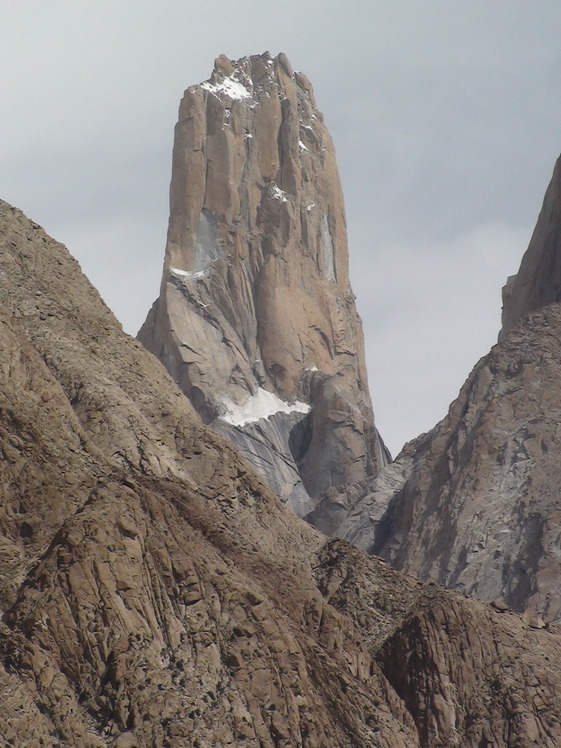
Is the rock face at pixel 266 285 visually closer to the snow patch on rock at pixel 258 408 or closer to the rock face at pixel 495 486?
the snow patch on rock at pixel 258 408

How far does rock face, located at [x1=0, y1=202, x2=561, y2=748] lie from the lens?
33.8 m

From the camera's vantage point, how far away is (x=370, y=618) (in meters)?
43.3

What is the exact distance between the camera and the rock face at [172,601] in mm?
33812

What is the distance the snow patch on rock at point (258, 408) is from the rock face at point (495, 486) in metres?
17.8

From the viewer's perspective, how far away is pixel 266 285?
445 feet

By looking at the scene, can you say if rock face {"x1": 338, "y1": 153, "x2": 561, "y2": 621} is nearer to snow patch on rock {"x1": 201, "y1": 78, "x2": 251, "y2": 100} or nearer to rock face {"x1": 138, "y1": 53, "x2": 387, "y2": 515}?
rock face {"x1": 138, "y1": 53, "x2": 387, "y2": 515}

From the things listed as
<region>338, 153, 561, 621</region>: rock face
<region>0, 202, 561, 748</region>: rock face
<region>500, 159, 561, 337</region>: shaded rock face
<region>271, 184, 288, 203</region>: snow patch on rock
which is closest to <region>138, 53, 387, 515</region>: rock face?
<region>271, 184, 288, 203</region>: snow patch on rock

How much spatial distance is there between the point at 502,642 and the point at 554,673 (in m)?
1.21

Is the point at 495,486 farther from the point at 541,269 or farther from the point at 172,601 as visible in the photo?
the point at 172,601

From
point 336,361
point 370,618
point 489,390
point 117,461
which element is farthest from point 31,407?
point 336,361

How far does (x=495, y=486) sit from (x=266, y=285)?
44420 millimetres

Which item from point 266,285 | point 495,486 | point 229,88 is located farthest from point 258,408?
point 495,486

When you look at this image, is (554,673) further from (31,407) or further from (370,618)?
(31,407)

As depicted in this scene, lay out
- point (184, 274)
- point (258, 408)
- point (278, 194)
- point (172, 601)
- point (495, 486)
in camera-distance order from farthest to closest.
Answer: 1. point (278, 194)
2. point (184, 274)
3. point (258, 408)
4. point (495, 486)
5. point (172, 601)
